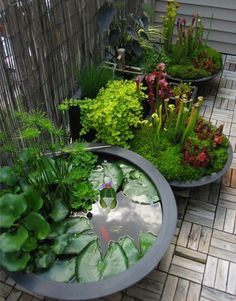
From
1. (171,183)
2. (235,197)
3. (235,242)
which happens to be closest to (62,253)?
(171,183)

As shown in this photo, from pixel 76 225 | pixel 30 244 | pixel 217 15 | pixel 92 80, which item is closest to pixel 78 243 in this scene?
pixel 76 225

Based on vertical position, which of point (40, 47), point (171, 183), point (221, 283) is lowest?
point (221, 283)

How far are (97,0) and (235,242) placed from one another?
1.89 meters

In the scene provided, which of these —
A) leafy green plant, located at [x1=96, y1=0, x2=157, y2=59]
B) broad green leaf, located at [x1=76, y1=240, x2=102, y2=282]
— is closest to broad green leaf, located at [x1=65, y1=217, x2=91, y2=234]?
broad green leaf, located at [x1=76, y1=240, x2=102, y2=282]

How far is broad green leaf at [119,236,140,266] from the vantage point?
5.48 feet

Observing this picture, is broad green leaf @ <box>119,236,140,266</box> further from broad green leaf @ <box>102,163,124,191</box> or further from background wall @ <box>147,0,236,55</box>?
background wall @ <box>147,0,236,55</box>

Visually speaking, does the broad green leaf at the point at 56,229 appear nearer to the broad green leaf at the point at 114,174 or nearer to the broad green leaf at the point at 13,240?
the broad green leaf at the point at 13,240

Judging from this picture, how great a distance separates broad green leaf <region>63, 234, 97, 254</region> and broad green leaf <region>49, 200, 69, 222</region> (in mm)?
126

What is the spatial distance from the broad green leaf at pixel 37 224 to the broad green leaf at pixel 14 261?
107 mm

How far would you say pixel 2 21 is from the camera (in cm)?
166

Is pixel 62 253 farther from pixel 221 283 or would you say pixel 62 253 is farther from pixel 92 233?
pixel 221 283

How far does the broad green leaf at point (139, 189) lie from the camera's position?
1926 millimetres

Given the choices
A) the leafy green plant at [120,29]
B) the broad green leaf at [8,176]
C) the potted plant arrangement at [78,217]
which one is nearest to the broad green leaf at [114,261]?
the potted plant arrangement at [78,217]

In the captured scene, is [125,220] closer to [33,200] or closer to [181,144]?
[33,200]
